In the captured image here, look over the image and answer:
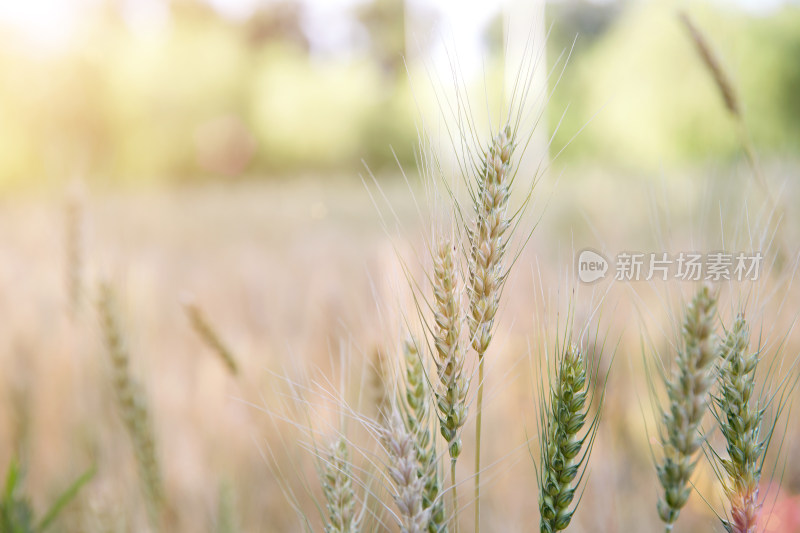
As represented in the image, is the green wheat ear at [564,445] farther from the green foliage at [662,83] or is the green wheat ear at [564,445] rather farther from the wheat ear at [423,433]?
the green foliage at [662,83]

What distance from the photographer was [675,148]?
9.01 m

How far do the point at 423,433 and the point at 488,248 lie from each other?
12cm

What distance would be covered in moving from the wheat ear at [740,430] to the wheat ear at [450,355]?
0.53ft

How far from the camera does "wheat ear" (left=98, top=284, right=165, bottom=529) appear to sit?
0.62m

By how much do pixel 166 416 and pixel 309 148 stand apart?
8967mm

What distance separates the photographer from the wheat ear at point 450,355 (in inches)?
13.2

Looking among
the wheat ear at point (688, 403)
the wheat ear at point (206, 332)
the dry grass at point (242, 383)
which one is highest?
the wheat ear at point (688, 403)

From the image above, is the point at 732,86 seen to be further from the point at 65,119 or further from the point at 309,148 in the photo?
the point at 309,148

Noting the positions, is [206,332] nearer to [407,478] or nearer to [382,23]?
[407,478]

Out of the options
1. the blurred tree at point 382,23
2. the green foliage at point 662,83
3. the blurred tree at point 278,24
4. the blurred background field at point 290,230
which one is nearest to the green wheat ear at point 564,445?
the blurred background field at point 290,230

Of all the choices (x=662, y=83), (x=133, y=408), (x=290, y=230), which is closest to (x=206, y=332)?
(x=133, y=408)

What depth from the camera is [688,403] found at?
0.32m

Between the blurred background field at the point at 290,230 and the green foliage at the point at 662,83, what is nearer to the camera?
the blurred background field at the point at 290,230

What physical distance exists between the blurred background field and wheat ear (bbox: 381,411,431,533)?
47 mm
